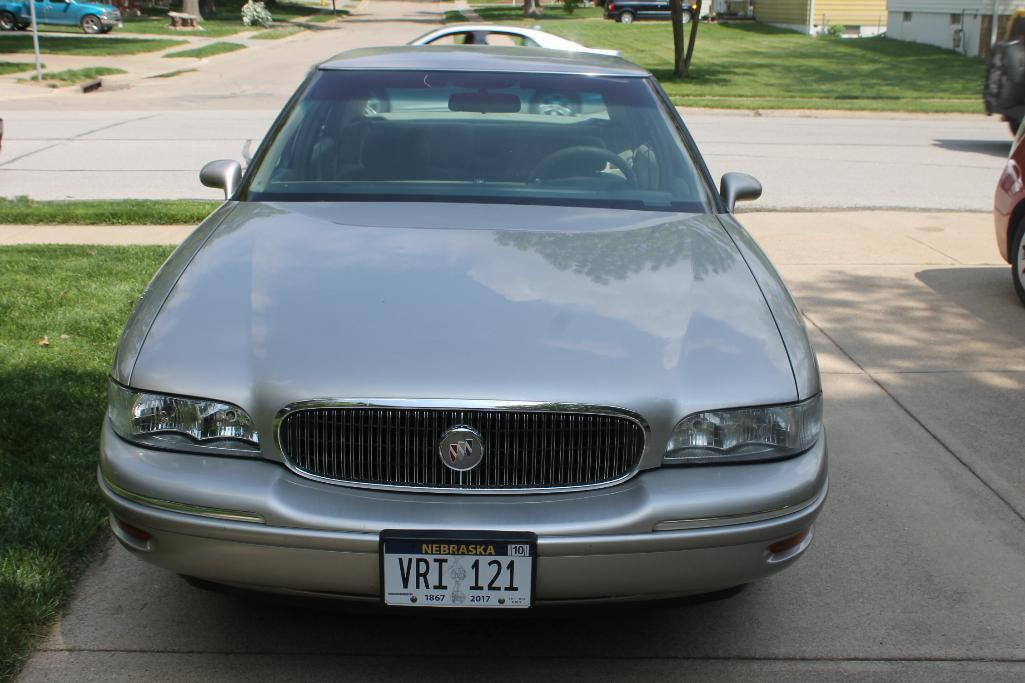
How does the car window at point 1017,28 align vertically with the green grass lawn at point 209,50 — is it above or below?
above

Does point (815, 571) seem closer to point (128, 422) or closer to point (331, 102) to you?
point (128, 422)

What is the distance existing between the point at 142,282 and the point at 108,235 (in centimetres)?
175

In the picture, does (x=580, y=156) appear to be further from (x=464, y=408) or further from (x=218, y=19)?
(x=218, y=19)

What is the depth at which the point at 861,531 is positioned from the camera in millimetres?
3992

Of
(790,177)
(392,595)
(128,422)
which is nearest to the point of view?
(392,595)

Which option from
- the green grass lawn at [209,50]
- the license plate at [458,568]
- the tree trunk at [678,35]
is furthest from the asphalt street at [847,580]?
the green grass lawn at [209,50]

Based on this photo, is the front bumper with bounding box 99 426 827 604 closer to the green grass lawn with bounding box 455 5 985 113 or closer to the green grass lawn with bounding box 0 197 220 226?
the green grass lawn with bounding box 0 197 220 226

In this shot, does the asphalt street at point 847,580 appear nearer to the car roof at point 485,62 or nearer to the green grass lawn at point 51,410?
the green grass lawn at point 51,410

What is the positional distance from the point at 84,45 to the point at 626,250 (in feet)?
99.2

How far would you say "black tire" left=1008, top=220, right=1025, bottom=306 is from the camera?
6.83 meters

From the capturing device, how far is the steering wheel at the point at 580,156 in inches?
165

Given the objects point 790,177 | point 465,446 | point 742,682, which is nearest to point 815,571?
point 742,682

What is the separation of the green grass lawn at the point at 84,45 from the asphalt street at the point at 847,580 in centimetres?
2219

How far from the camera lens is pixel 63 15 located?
3809 cm
